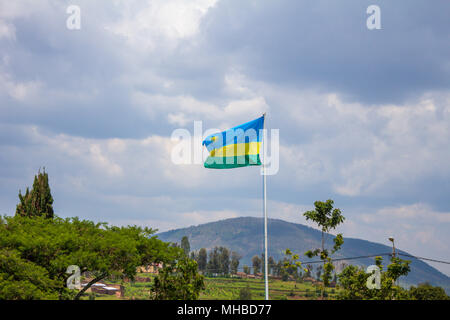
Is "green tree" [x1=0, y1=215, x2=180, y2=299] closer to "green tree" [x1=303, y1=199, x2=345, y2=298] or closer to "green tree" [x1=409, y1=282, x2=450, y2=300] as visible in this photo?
"green tree" [x1=303, y1=199, x2=345, y2=298]

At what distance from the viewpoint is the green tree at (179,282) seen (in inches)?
1076

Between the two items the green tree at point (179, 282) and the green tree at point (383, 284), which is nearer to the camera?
the green tree at point (179, 282)

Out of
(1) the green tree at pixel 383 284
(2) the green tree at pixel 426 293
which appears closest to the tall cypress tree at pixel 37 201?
(1) the green tree at pixel 383 284

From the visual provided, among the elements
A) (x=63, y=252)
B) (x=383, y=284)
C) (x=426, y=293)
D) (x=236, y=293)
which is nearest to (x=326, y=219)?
(x=383, y=284)

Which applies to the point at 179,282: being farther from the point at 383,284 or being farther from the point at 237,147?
the point at 383,284

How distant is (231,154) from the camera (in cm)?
2308

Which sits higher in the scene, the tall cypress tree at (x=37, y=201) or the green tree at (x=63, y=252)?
the tall cypress tree at (x=37, y=201)

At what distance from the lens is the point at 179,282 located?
27625mm

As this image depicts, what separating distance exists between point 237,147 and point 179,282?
9352 millimetres

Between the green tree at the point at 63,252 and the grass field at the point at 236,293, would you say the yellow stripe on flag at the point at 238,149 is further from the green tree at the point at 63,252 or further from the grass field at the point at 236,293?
the grass field at the point at 236,293

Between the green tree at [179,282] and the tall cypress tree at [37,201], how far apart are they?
26406 mm
